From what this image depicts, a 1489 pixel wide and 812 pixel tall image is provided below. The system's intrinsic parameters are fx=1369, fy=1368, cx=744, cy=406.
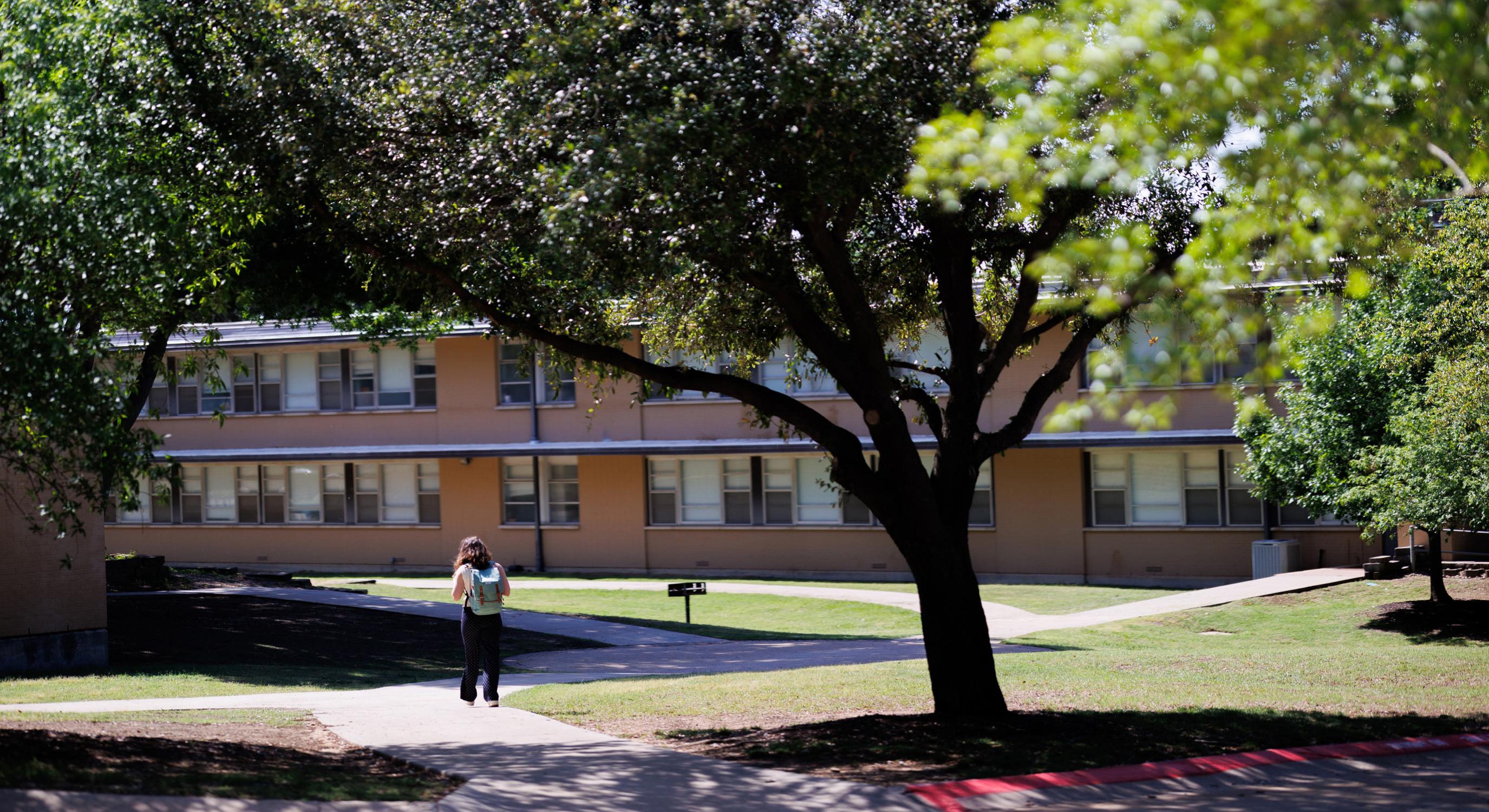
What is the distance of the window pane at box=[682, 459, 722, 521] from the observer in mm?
32750

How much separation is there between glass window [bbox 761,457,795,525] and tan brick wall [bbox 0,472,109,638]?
17.5 m

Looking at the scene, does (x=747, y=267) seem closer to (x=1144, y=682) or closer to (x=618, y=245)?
(x=618, y=245)

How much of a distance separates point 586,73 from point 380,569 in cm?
2771

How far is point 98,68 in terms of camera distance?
1035cm

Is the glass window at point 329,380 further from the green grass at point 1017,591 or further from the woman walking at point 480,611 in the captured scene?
the woman walking at point 480,611

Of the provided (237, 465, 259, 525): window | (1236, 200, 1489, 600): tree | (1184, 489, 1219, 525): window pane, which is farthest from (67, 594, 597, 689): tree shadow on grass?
(1184, 489, 1219, 525): window pane

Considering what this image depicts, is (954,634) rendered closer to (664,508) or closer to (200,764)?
(200,764)

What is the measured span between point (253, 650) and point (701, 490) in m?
15.9

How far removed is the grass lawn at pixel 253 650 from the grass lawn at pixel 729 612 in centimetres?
336

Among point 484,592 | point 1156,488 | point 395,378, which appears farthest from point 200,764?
point 395,378

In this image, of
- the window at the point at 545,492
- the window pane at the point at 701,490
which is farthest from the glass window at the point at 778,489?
the window at the point at 545,492

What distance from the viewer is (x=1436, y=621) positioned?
21.3 meters

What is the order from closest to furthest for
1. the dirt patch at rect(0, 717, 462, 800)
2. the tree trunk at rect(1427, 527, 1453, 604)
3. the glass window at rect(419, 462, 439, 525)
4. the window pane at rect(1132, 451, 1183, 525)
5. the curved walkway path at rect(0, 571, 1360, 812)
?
the dirt patch at rect(0, 717, 462, 800) < the curved walkway path at rect(0, 571, 1360, 812) < the tree trunk at rect(1427, 527, 1453, 604) < the window pane at rect(1132, 451, 1183, 525) < the glass window at rect(419, 462, 439, 525)

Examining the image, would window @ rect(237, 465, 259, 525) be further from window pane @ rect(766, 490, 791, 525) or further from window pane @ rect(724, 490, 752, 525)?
window pane @ rect(766, 490, 791, 525)
